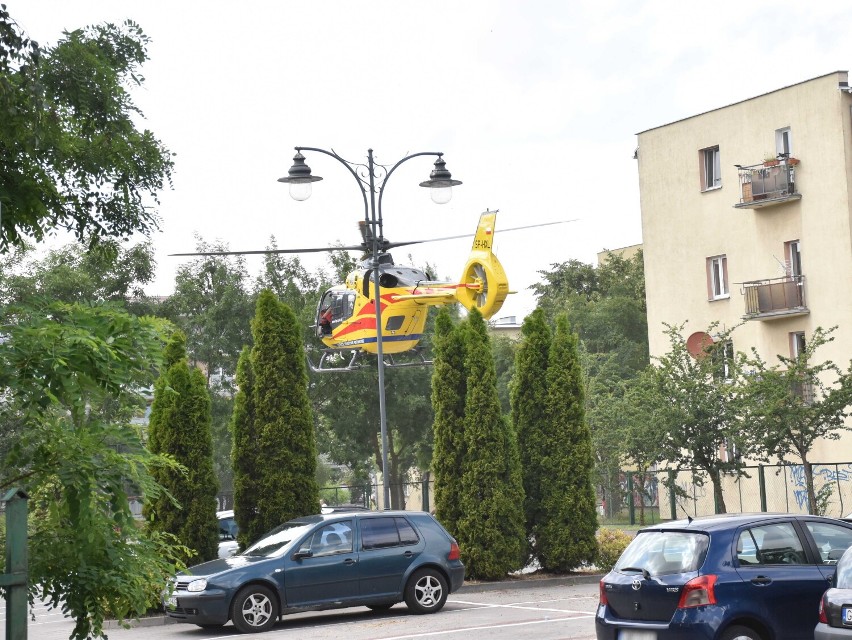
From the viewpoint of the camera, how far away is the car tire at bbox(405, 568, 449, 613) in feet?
62.3

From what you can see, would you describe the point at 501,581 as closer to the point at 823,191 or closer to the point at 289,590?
the point at 289,590

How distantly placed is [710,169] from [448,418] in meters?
23.7

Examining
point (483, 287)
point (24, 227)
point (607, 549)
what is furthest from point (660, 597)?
point (483, 287)

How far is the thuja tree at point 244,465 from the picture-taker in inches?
890

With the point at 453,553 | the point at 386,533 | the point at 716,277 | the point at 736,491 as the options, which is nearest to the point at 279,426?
the point at 386,533

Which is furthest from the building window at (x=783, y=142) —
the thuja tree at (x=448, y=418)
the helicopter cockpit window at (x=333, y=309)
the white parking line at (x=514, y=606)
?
the white parking line at (x=514, y=606)

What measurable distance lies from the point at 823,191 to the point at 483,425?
2100 cm

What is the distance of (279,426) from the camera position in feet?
74.6

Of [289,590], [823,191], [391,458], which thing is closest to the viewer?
[289,590]

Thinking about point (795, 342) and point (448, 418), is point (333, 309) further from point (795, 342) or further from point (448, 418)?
point (795, 342)

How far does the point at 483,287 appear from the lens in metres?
28.2

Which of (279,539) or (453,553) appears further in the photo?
(453,553)

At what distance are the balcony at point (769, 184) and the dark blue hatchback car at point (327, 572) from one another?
2541 cm

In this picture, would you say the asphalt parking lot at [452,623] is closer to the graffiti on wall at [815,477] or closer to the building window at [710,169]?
the graffiti on wall at [815,477]
